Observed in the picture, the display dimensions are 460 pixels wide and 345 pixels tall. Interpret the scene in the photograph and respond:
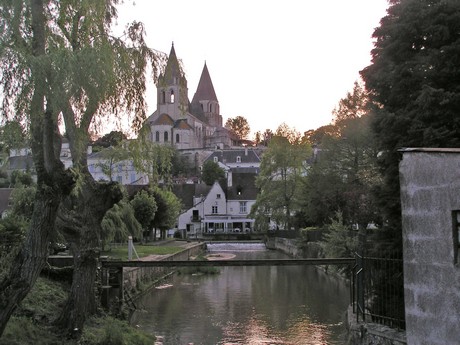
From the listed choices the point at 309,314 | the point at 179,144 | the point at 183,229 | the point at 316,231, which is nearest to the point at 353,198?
the point at 316,231

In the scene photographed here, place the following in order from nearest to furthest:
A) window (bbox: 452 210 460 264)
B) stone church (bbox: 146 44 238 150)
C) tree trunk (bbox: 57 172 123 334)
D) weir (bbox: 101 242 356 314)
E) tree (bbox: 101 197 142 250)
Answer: window (bbox: 452 210 460 264) → tree trunk (bbox: 57 172 123 334) → weir (bbox: 101 242 356 314) → tree (bbox: 101 197 142 250) → stone church (bbox: 146 44 238 150)

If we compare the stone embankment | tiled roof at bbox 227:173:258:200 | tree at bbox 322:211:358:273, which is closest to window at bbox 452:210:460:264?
the stone embankment

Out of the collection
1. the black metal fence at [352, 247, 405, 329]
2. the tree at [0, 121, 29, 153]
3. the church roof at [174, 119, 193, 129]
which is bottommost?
the black metal fence at [352, 247, 405, 329]

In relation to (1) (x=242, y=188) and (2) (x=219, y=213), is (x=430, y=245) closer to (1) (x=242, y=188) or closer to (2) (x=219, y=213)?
(2) (x=219, y=213)

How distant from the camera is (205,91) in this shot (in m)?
144

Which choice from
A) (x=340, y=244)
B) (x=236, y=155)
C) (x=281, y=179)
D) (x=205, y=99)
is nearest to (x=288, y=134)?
(x=281, y=179)

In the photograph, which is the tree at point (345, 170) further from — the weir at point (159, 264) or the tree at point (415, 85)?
the tree at point (415, 85)

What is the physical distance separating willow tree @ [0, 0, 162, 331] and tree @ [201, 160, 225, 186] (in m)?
84.9

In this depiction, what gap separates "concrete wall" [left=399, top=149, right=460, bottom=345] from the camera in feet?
27.2

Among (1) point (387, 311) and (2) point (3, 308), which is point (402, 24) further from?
(2) point (3, 308)

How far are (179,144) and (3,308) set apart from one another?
119793mm

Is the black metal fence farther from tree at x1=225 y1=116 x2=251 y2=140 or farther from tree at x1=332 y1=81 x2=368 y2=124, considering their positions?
tree at x1=225 y1=116 x2=251 y2=140

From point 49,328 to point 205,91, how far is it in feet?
440

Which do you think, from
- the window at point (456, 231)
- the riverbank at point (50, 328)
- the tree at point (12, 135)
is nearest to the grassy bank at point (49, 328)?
the riverbank at point (50, 328)
